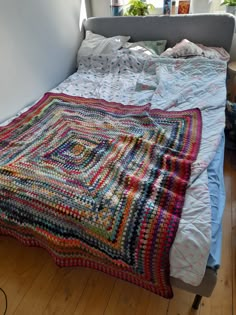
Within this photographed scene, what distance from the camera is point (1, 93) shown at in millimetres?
1724

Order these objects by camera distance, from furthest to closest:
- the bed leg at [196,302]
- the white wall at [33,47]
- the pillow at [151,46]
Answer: the pillow at [151,46], the white wall at [33,47], the bed leg at [196,302]

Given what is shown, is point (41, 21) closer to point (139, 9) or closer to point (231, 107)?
point (139, 9)

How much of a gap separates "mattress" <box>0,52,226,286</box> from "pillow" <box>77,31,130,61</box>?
7 cm

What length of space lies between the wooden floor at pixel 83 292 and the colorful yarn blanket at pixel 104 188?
0.61 feet

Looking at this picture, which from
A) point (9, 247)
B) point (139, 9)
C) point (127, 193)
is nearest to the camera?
point (127, 193)

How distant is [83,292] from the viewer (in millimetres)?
1245

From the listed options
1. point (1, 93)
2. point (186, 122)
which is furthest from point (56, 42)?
point (186, 122)

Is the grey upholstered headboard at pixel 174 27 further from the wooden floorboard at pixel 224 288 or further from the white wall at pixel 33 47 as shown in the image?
the wooden floorboard at pixel 224 288

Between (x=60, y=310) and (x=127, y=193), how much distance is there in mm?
678

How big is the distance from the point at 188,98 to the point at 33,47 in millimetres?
1291

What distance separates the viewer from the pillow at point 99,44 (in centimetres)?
238

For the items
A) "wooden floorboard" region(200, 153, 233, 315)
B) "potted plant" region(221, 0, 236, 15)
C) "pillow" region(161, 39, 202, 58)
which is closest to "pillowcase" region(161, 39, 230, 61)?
"pillow" region(161, 39, 202, 58)

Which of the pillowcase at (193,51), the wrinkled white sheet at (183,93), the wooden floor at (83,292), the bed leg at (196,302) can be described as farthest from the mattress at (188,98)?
the wooden floor at (83,292)

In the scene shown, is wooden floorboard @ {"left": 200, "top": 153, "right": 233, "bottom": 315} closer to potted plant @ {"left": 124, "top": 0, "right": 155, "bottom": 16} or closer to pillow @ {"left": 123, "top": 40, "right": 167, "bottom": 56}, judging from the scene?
pillow @ {"left": 123, "top": 40, "right": 167, "bottom": 56}
